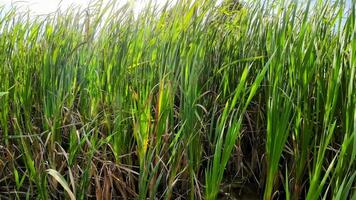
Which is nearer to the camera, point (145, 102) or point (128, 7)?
point (145, 102)

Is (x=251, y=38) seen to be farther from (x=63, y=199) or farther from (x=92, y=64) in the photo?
(x=63, y=199)

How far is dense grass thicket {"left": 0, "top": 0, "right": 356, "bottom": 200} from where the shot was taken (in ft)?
4.45

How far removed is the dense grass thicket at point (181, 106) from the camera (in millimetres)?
1356

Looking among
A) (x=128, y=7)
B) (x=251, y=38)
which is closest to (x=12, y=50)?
(x=128, y=7)

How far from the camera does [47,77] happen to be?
1.68m

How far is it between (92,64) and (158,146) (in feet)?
2.16

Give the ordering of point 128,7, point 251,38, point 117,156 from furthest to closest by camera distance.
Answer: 1. point 128,7
2. point 251,38
3. point 117,156

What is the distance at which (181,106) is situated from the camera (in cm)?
144

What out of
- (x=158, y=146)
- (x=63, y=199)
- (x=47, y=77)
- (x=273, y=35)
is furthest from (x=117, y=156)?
(x=273, y=35)

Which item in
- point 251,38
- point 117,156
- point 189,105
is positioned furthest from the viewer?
point 251,38

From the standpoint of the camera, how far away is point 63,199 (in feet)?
5.18

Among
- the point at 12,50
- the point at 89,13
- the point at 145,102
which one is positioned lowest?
the point at 145,102

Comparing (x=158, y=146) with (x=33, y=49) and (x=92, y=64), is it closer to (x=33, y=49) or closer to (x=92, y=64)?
(x=92, y=64)

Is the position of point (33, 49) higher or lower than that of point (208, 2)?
lower
